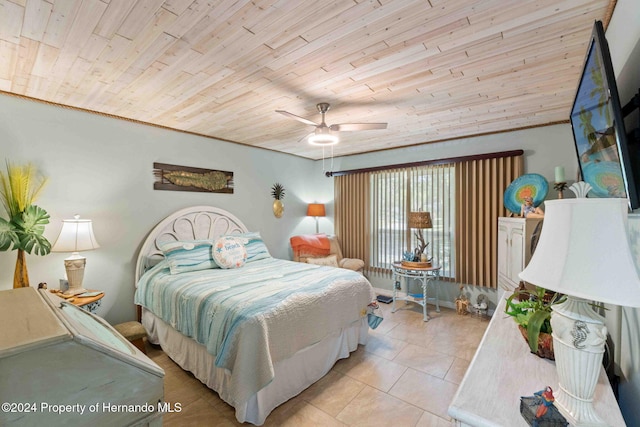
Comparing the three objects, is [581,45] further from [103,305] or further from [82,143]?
[103,305]

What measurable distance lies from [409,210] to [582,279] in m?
3.77

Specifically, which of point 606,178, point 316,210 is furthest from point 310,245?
point 606,178

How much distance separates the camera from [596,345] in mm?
821

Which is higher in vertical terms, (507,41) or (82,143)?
(507,41)

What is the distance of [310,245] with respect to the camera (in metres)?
4.74

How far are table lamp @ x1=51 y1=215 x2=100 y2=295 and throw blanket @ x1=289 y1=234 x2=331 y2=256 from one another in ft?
9.06

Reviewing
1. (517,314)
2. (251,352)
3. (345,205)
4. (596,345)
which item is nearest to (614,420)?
(596,345)

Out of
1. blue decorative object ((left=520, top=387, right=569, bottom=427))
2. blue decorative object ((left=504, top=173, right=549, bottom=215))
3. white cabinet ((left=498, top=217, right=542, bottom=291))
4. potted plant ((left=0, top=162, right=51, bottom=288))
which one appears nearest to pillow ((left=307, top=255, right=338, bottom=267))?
white cabinet ((left=498, top=217, right=542, bottom=291))

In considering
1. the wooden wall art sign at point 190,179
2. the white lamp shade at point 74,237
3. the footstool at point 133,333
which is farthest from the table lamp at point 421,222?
the white lamp shade at point 74,237

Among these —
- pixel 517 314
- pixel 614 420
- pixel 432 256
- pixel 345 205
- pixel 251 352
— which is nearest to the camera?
pixel 614 420

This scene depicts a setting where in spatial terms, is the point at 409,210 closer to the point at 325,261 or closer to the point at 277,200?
the point at 325,261

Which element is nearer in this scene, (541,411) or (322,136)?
(541,411)

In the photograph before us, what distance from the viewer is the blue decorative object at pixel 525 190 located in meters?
3.17

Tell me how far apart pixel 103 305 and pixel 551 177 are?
5354mm
